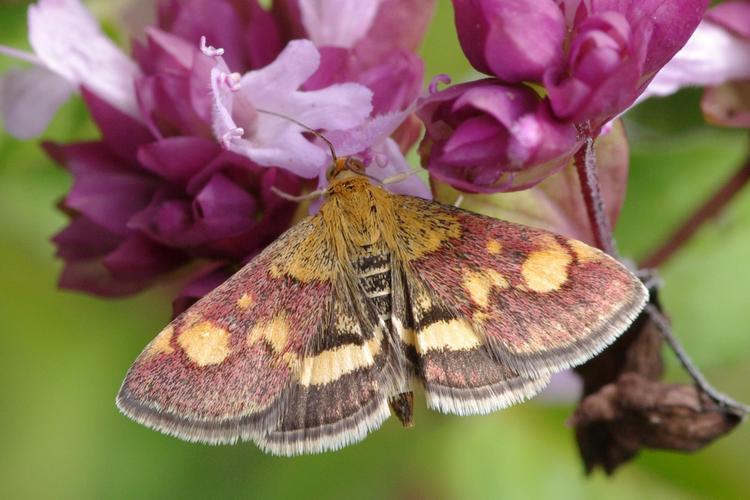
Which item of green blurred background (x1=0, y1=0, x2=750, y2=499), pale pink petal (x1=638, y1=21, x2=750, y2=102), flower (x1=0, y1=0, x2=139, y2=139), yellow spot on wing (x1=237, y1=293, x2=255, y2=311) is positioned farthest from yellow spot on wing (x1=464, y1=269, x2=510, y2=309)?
green blurred background (x1=0, y1=0, x2=750, y2=499)

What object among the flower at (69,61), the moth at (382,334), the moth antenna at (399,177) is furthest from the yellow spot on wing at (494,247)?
the flower at (69,61)

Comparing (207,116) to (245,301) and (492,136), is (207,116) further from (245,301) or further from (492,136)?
(492,136)

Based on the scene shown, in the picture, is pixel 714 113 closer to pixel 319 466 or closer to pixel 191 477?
pixel 319 466

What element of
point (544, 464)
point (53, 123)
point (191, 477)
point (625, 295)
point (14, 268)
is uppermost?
point (625, 295)

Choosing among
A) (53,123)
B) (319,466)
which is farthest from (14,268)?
(319,466)

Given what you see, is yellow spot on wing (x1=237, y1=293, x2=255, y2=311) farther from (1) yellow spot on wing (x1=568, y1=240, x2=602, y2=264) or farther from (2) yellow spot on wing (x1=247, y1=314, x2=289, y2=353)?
(1) yellow spot on wing (x1=568, y1=240, x2=602, y2=264)

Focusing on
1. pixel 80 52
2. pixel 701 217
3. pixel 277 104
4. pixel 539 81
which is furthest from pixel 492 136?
pixel 701 217

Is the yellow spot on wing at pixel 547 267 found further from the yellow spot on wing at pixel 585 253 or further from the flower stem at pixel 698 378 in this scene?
the flower stem at pixel 698 378
